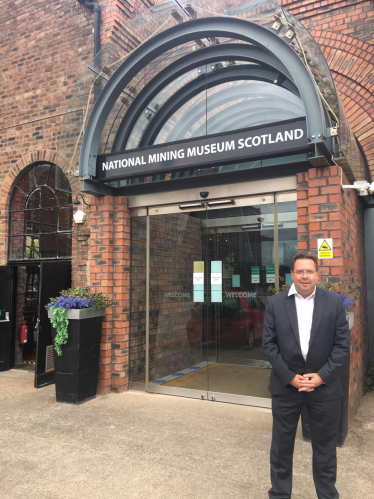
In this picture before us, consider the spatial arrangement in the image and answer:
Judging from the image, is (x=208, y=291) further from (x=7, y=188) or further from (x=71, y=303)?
(x=7, y=188)

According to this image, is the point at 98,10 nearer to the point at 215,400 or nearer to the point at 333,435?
the point at 215,400

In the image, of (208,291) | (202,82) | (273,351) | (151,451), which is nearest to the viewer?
(273,351)

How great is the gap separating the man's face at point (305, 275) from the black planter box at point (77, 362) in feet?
11.1

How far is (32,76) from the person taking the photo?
8242 millimetres

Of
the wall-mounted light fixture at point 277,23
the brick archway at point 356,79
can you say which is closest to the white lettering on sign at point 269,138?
the wall-mounted light fixture at point 277,23

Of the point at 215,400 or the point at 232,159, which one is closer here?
the point at 232,159

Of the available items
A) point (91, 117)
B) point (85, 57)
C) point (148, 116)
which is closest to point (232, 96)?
point (148, 116)

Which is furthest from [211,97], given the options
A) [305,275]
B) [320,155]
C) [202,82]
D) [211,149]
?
[305,275]

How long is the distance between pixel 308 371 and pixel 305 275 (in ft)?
2.11

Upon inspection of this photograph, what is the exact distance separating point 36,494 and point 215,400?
2802 mm

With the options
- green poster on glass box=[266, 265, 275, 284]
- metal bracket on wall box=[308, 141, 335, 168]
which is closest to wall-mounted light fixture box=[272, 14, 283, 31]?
metal bracket on wall box=[308, 141, 335, 168]

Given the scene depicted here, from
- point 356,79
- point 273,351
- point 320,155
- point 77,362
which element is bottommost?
point 77,362

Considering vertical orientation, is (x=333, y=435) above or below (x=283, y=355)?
below

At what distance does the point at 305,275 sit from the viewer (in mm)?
2795
